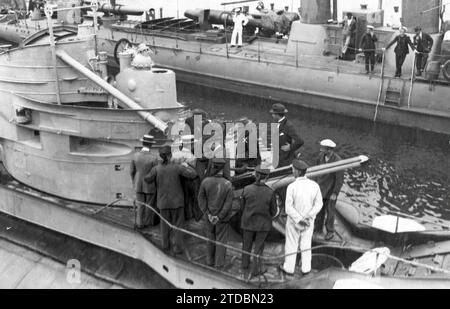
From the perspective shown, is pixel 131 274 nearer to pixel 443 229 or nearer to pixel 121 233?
pixel 121 233

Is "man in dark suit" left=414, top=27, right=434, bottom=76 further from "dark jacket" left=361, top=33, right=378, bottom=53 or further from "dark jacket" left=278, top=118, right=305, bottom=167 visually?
"dark jacket" left=278, top=118, right=305, bottom=167

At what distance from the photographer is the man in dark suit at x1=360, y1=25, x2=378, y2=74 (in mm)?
21484

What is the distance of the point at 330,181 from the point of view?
386 inches

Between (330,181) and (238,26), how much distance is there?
56.0 feet

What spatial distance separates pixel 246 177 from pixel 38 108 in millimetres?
4015

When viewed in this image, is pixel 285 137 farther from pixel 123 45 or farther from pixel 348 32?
pixel 348 32

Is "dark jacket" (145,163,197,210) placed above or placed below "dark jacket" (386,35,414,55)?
below

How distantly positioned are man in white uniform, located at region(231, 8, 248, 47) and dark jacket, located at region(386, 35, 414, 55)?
23.7ft

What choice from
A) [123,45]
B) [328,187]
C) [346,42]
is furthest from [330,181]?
[346,42]

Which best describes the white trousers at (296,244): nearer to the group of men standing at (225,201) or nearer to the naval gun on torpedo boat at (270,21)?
the group of men standing at (225,201)

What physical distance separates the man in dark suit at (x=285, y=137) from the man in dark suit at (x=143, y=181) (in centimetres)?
226

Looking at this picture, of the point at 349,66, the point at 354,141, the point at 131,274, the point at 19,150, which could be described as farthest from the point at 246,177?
the point at 349,66

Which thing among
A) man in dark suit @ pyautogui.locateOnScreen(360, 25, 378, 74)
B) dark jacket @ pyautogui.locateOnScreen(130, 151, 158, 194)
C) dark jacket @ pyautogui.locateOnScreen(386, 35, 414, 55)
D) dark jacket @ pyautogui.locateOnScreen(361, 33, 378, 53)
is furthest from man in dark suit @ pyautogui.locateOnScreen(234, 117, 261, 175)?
dark jacket @ pyautogui.locateOnScreen(361, 33, 378, 53)
